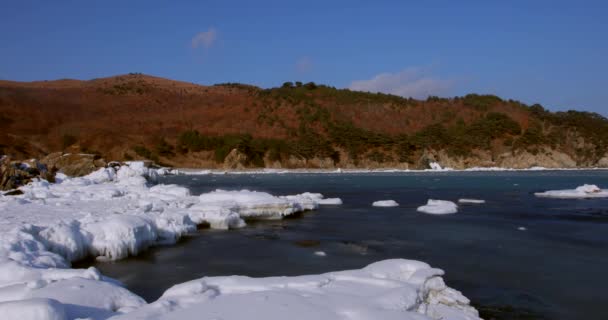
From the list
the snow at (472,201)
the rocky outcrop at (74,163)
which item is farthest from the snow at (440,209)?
the rocky outcrop at (74,163)

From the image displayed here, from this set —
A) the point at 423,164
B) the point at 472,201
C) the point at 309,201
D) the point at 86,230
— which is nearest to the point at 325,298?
the point at 86,230

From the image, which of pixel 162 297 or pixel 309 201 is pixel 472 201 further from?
pixel 162 297

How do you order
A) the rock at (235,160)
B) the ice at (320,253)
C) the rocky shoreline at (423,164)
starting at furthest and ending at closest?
the rocky shoreline at (423,164) → the rock at (235,160) → the ice at (320,253)

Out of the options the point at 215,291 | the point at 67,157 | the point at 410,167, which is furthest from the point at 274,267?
the point at 410,167

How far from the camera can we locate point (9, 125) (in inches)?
2724

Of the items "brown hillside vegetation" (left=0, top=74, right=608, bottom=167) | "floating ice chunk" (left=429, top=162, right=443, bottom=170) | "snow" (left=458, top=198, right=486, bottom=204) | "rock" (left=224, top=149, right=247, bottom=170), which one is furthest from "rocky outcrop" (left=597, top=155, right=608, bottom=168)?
"snow" (left=458, top=198, right=486, bottom=204)

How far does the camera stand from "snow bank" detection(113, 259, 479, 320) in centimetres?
588

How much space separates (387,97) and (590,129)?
1307 inches

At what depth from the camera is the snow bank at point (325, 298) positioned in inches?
232

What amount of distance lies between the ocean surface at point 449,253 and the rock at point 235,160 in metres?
44.7

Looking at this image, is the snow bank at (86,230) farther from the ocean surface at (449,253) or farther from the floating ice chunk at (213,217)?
the ocean surface at (449,253)

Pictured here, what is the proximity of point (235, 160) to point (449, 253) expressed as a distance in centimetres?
5378

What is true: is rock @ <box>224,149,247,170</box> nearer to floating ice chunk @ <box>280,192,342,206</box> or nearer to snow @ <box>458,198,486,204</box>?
floating ice chunk @ <box>280,192,342,206</box>

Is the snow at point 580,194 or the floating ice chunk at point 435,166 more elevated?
the floating ice chunk at point 435,166
